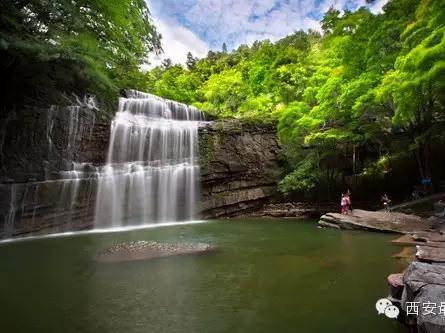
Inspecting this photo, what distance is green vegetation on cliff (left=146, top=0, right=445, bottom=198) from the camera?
12.0 metres

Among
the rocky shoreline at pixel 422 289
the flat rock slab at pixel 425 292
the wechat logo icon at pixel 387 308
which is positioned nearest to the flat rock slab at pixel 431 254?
the rocky shoreline at pixel 422 289

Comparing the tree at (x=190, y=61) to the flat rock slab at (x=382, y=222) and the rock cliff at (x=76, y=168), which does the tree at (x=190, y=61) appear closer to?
the rock cliff at (x=76, y=168)

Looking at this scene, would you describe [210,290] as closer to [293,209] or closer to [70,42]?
[70,42]

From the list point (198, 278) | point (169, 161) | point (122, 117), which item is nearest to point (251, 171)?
point (169, 161)

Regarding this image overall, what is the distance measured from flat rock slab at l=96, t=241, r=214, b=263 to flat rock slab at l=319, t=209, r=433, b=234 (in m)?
6.21

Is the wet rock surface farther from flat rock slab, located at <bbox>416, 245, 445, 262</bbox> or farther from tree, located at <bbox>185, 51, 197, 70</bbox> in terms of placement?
tree, located at <bbox>185, 51, 197, 70</bbox>

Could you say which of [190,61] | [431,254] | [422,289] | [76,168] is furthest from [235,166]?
[190,61]

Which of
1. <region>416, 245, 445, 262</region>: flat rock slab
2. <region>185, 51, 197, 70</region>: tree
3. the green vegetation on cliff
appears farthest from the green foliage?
<region>185, 51, 197, 70</region>: tree

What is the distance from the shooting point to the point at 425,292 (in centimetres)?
452

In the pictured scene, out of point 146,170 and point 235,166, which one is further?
point 235,166

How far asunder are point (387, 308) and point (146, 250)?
7393 millimetres

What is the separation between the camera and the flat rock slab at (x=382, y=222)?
1289 cm

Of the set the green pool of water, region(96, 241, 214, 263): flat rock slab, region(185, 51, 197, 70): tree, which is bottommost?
the green pool of water

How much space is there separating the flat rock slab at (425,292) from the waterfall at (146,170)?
1648 cm
